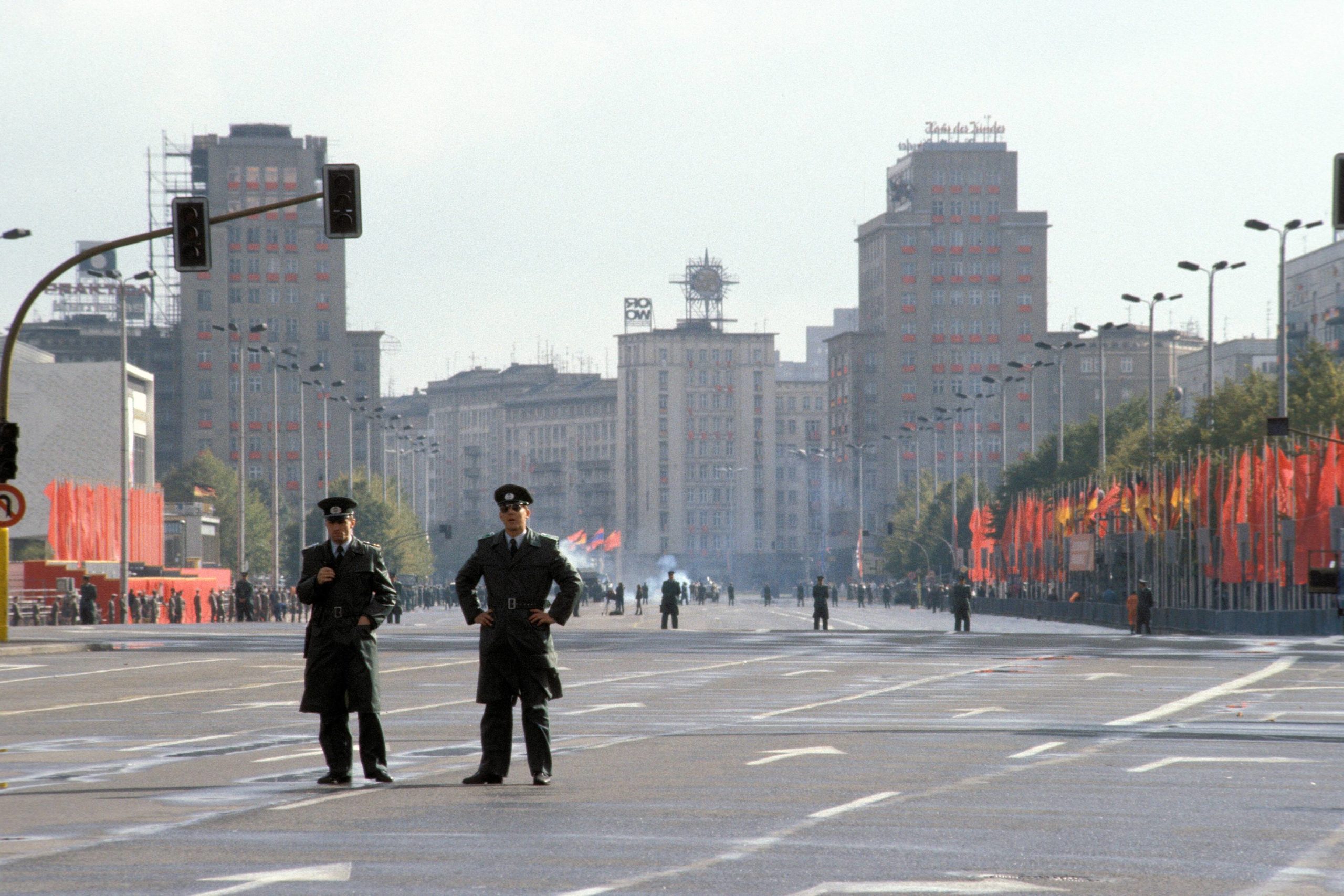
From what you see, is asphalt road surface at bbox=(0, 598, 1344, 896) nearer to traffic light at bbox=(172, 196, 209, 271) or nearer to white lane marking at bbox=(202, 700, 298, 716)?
white lane marking at bbox=(202, 700, 298, 716)

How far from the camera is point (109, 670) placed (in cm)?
3356

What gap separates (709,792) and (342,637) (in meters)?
2.36

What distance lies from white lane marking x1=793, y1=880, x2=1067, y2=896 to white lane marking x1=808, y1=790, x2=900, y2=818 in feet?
8.77

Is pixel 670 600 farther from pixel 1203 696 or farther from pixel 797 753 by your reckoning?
pixel 797 753

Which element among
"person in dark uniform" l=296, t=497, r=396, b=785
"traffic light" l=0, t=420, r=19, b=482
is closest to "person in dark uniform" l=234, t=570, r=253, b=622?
"traffic light" l=0, t=420, r=19, b=482

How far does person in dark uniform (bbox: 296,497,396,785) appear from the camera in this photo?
1397cm

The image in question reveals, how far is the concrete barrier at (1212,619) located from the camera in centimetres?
5753

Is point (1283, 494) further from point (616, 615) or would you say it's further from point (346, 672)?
point (346, 672)

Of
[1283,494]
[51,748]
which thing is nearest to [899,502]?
[1283,494]

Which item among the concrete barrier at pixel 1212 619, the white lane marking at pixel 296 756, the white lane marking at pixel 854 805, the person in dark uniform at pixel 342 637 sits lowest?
the concrete barrier at pixel 1212 619

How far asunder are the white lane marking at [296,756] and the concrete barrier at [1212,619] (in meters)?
43.7

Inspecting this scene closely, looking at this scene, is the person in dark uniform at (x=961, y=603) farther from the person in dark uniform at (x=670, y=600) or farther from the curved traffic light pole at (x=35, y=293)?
the curved traffic light pole at (x=35, y=293)

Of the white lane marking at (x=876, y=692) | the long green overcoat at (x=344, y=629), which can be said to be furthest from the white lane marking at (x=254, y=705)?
the long green overcoat at (x=344, y=629)

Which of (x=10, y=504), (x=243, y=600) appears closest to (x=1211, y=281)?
(x=243, y=600)
